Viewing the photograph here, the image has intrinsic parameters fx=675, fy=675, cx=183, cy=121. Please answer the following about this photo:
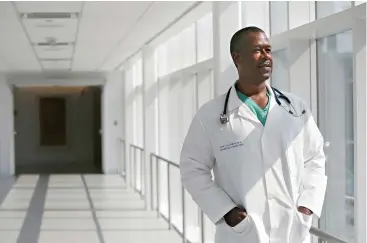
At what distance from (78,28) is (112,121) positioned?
8696 millimetres

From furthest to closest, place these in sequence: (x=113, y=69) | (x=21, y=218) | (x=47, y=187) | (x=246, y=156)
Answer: (x=113, y=69), (x=47, y=187), (x=21, y=218), (x=246, y=156)

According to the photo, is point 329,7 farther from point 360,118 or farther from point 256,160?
point 256,160

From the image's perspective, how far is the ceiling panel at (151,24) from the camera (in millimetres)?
6344

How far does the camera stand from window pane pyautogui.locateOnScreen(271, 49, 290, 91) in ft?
15.1

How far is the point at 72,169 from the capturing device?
18812mm

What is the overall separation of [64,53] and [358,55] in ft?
26.6

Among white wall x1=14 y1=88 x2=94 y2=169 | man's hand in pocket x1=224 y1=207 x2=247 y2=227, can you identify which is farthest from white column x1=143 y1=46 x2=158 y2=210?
white wall x1=14 y1=88 x2=94 y2=169

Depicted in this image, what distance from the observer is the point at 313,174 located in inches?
94.1

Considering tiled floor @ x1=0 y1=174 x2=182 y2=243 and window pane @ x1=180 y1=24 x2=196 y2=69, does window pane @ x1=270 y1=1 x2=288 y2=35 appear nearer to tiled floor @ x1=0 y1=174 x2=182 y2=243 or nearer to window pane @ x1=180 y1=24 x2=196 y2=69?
window pane @ x1=180 y1=24 x2=196 y2=69

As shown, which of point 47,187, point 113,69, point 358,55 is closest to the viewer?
point 358,55

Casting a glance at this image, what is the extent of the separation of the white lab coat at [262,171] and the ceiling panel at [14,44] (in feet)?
12.8

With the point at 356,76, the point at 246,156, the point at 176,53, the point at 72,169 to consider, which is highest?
the point at 176,53

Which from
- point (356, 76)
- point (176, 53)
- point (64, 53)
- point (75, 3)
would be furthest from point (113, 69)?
point (356, 76)

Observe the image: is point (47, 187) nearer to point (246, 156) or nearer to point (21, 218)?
point (21, 218)
